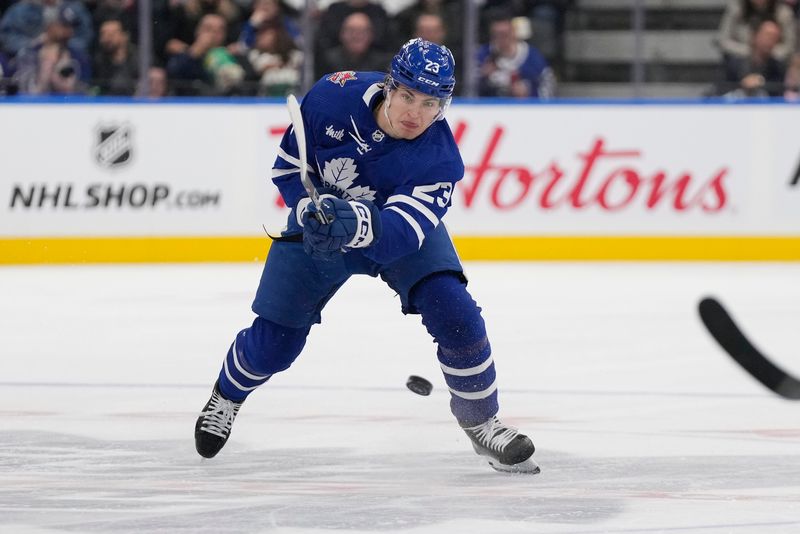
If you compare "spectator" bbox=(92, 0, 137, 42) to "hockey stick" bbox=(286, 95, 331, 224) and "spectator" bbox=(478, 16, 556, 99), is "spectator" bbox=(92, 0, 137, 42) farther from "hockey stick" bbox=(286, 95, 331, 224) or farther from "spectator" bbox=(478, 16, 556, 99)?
"hockey stick" bbox=(286, 95, 331, 224)

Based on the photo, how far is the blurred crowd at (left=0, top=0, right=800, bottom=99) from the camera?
8.80 m

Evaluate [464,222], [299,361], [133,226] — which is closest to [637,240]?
[464,222]

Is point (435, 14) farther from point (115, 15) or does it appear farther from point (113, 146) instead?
point (113, 146)

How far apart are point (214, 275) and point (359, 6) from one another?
2.03m

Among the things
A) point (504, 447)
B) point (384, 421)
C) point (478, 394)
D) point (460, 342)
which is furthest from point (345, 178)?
point (384, 421)

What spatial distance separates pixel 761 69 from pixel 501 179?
1732 mm

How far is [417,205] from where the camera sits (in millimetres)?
3355

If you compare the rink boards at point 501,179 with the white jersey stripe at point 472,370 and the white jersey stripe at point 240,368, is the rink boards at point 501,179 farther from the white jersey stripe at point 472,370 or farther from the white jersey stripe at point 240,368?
the white jersey stripe at point 472,370

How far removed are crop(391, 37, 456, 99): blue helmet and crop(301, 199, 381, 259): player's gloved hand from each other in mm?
273

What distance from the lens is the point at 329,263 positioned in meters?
3.54

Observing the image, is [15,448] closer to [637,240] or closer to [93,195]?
[93,195]

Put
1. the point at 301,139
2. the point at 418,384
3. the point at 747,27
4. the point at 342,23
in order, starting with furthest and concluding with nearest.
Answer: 1. the point at 747,27
2. the point at 342,23
3. the point at 418,384
4. the point at 301,139

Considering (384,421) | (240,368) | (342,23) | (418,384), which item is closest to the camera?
(240,368)

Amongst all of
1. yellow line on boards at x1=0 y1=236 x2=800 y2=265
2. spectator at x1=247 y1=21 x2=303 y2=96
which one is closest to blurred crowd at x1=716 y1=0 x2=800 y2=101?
yellow line on boards at x1=0 y1=236 x2=800 y2=265
